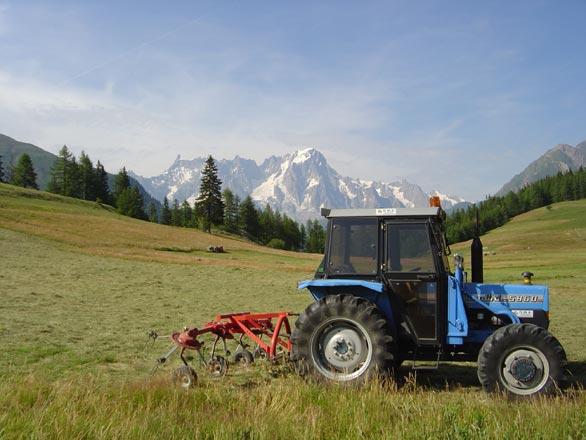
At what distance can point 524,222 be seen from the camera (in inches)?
5153

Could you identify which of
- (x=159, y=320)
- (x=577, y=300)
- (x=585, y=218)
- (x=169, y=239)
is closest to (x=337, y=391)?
(x=159, y=320)

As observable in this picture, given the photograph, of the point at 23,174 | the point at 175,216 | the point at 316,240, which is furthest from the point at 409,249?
the point at 316,240

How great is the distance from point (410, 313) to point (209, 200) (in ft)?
249

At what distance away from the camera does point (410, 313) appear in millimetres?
7371

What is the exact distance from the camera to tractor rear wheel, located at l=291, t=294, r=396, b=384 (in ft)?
22.9

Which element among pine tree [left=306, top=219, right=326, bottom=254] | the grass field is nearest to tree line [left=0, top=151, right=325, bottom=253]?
pine tree [left=306, top=219, right=326, bottom=254]

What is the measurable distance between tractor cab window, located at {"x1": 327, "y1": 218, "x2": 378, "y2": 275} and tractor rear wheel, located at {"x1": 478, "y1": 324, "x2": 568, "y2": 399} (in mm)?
1970

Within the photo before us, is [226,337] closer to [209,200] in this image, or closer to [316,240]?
[209,200]

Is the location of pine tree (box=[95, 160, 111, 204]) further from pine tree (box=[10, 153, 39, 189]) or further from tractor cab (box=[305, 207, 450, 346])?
tractor cab (box=[305, 207, 450, 346])

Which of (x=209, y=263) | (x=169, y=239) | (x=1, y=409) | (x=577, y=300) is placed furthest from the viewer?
(x=169, y=239)

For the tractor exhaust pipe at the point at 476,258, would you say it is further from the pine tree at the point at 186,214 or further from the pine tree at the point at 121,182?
the pine tree at the point at 186,214

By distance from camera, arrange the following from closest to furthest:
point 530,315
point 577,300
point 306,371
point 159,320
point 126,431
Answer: point 126,431
point 306,371
point 530,315
point 159,320
point 577,300

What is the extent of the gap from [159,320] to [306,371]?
817cm

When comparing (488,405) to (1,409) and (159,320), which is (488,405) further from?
(159,320)
